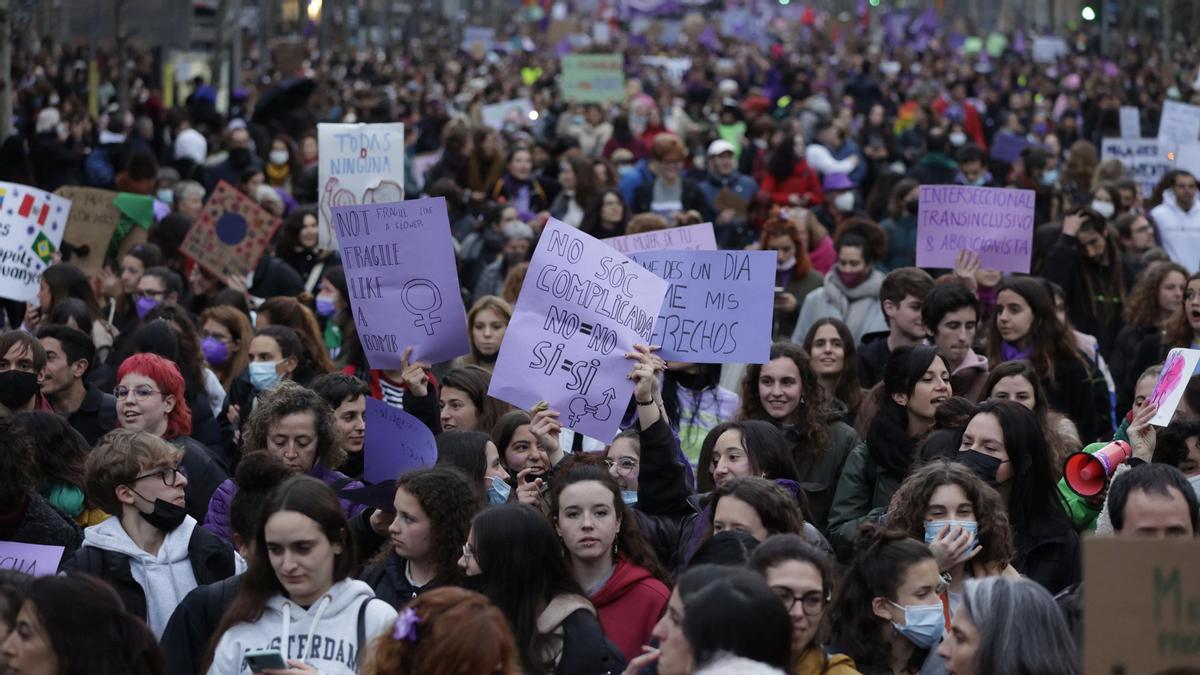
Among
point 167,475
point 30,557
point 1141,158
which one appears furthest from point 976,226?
point 1141,158

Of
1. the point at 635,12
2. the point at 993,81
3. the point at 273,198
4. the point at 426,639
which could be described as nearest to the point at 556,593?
the point at 426,639

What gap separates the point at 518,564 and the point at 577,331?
2.00 metres

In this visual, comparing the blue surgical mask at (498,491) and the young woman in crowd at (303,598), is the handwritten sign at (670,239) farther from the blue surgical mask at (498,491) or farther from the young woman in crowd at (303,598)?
the young woman in crowd at (303,598)

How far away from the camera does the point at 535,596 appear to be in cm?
553

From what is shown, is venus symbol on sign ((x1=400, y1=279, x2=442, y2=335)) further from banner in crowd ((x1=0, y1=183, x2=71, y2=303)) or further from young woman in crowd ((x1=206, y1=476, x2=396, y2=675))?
banner in crowd ((x1=0, y1=183, x2=71, y2=303))

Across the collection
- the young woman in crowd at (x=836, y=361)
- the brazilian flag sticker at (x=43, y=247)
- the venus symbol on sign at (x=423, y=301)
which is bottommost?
the young woman in crowd at (x=836, y=361)

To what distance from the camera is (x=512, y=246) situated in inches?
504

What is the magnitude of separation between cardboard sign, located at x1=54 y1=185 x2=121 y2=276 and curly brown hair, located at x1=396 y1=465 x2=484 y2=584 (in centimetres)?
695

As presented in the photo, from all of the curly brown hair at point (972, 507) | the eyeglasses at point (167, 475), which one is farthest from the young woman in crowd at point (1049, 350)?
the eyeglasses at point (167, 475)

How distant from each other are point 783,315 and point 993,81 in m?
31.1

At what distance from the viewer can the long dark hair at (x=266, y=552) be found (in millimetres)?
5367

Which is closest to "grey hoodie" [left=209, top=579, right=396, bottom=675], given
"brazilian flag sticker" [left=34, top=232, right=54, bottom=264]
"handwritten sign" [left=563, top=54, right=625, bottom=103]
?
"brazilian flag sticker" [left=34, top=232, right=54, bottom=264]

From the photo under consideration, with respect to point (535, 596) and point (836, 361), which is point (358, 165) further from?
point (535, 596)

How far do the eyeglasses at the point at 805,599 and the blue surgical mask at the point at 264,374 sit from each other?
427 centimetres
